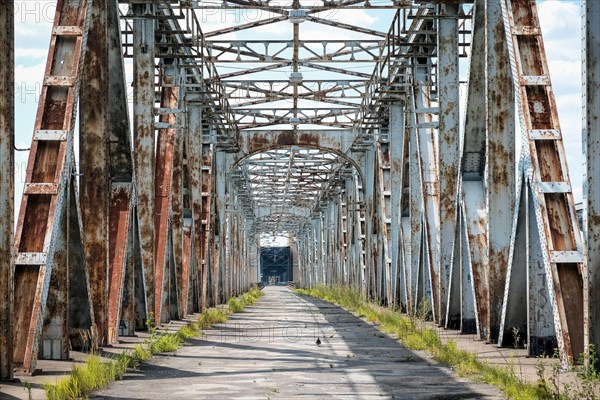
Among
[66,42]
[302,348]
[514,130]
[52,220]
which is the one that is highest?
[66,42]

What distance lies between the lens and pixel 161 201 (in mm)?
19359

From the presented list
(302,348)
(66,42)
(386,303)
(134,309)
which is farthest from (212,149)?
(66,42)

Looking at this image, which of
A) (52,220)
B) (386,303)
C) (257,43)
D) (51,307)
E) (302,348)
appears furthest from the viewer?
(386,303)

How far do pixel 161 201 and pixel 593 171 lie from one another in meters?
11.9

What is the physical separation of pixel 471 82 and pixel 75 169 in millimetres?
6064

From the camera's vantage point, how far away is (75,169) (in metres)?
11.4

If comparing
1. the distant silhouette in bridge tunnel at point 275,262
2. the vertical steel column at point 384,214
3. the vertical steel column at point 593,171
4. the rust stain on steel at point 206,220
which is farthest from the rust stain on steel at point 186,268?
the distant silhouette in bridge tunnel at point 275,262

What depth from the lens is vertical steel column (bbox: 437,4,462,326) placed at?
17.6 m

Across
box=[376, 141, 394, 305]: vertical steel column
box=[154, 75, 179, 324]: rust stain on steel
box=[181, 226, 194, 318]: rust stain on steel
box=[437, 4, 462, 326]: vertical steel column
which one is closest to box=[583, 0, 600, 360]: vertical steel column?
box=[437, 4, 462, 326]: vertical steel column

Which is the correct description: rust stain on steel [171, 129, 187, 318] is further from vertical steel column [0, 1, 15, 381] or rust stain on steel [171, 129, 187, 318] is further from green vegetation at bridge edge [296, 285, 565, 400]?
vertical steel column [0, 1, 15, 381]

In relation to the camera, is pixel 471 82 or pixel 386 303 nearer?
pixel 471 82

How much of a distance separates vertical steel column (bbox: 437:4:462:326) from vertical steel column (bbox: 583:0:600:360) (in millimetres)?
8836

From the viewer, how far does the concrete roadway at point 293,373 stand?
8.76 m

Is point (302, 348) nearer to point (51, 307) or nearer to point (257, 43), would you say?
point (51, 307)
